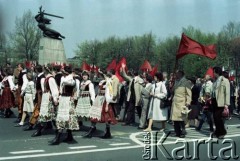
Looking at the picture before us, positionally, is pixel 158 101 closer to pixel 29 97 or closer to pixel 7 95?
pixel 29 97

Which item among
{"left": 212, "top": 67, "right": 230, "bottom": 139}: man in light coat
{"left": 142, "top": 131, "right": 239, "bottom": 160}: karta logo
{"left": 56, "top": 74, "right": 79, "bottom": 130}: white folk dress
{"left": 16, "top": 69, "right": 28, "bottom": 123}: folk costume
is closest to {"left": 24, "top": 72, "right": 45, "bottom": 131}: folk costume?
{"left": 16, "top": 69, "right": 28, "bottom": 123}: folk costume

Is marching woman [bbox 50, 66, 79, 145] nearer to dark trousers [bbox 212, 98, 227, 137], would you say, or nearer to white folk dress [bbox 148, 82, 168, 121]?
white folk dress [bbox 148, 82, 168, 121]

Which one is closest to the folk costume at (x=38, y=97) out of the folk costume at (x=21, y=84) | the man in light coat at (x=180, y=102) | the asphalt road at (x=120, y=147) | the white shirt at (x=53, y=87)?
the asphalt road at (x=120, y=147)

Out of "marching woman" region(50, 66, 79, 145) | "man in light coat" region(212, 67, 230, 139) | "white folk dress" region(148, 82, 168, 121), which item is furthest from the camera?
"white folk dress" region(148, 82, 168, 121)

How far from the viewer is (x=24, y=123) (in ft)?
45.5

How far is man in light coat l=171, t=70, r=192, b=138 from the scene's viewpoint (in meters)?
11.6

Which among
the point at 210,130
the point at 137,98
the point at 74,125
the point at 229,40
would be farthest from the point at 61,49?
the point at 229,40

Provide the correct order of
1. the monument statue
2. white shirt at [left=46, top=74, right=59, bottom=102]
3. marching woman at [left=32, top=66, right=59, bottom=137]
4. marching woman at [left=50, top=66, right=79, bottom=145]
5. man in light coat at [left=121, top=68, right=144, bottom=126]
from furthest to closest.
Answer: the monument statue, man in light coat at [left=121, top=68, right=144, bottom=126], marching woman at [left=32, top=66, right=59, bottom=137], white shirt at [left=46, top=74, right=59, bottom=102], marching woman at [left=50, top=66, right=79, bottom=145]

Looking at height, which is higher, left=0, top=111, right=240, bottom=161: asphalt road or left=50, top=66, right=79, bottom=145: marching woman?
left=50, top=66, right=79, bottom=145: marching woman

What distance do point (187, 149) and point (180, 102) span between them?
7.29 feet

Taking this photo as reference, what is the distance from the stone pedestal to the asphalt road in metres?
15.3

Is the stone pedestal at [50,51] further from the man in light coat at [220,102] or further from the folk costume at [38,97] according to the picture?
the man in light coat at [220,102]

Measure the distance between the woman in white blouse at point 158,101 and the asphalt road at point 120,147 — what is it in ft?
1.53

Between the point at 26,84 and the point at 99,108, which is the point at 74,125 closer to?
the point at 99,108
